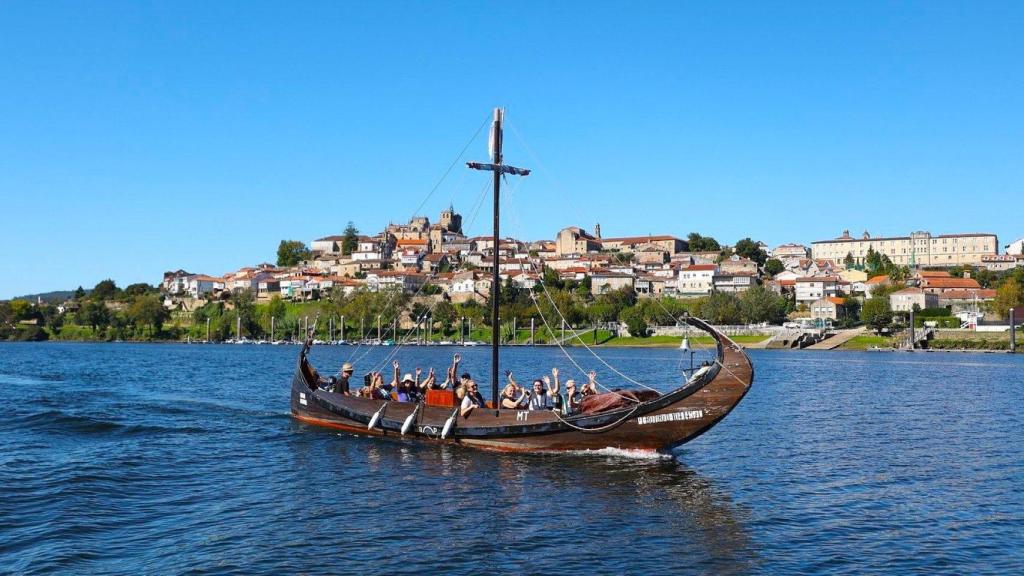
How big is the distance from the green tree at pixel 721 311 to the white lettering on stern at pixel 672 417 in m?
125

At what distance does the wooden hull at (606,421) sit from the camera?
24.8 meters

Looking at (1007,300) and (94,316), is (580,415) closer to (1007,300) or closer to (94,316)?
(1007,300)

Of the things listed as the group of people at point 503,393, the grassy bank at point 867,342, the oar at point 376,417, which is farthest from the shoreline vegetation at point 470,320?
the oar at point 376,417

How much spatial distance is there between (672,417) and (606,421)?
6.24ft

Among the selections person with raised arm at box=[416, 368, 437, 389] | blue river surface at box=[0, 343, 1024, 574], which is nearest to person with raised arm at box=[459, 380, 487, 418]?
blue river surface at box=[0, 343, 1024, 574]

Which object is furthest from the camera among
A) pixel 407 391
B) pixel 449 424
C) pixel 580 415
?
pixel 407 391

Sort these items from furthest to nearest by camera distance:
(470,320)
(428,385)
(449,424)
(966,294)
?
(966,294) → (470,320) → (428,385) → (449,424)

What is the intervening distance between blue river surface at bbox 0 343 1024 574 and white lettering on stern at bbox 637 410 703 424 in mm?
1293

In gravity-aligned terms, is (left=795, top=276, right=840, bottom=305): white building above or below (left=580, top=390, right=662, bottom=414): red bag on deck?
above

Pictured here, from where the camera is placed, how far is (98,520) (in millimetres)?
19562

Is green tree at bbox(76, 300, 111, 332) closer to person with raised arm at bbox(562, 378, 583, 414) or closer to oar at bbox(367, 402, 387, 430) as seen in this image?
oar at bbox(367, 402, 387, 430)

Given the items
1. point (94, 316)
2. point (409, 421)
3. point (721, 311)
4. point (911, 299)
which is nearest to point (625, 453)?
point (409, 421)

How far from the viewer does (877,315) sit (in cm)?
13800

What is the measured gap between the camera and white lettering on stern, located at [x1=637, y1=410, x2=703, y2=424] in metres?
25.2
